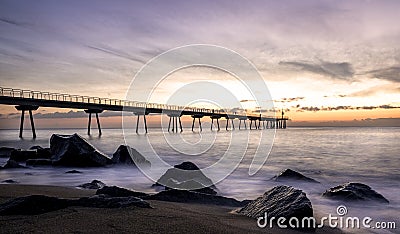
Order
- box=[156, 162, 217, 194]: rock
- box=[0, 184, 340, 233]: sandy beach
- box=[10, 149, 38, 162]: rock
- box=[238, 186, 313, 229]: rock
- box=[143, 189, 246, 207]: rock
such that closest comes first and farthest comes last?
1. box=[0, 184, 340, 233]: sandy beach
2. box=[238, 186, 313, 229]: rock
3. box=[143, 189, 246, 207]: rock
4. box=[156, 162, 217, 194]: rock
5. box=[10, 149, 38, 162]: rock

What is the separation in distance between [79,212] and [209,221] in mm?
1738

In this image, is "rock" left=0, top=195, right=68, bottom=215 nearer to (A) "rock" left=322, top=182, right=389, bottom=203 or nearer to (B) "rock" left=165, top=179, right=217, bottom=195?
(B) "rock" left=165, top=179, right=217, bottom=195

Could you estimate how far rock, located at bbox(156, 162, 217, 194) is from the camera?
7.89 meters

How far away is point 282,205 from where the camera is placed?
196 inches

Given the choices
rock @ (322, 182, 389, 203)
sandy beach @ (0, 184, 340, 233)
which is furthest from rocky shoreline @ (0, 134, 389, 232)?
sandy beach @ (0, 184, 340, 233)

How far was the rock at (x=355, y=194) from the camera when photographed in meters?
7.67

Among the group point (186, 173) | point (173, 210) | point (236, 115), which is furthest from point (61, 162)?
point (236, 115)

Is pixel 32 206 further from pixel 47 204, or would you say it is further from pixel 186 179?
pixel 186 179

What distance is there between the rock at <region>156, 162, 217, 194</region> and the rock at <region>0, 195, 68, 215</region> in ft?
11.9

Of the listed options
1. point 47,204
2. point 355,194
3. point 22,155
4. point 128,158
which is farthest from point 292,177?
point 22,155

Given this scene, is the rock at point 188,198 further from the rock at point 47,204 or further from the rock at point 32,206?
the rock at point 32,206

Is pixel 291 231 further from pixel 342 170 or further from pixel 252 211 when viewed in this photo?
pixel 342 170

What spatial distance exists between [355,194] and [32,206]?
22.9 feet

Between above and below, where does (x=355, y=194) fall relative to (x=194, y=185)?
below
